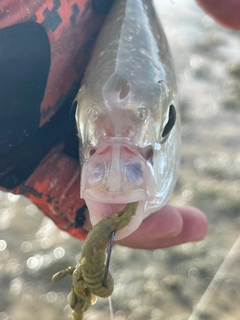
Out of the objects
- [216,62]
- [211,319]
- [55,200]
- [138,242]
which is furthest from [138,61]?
[216,62]

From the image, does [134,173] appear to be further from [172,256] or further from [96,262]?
[172,256]

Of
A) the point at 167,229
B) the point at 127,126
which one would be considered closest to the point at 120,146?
the point at 127,126

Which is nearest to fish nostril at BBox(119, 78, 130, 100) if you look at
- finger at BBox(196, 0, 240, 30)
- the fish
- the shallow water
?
the fish

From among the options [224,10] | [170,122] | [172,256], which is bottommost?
[172,256]

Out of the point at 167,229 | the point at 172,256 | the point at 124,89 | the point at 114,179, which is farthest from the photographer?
the point at 172,256

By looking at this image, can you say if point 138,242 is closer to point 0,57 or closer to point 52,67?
point 52,67

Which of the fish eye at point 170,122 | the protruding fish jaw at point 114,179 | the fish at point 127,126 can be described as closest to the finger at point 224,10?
the fish at point 127,126
